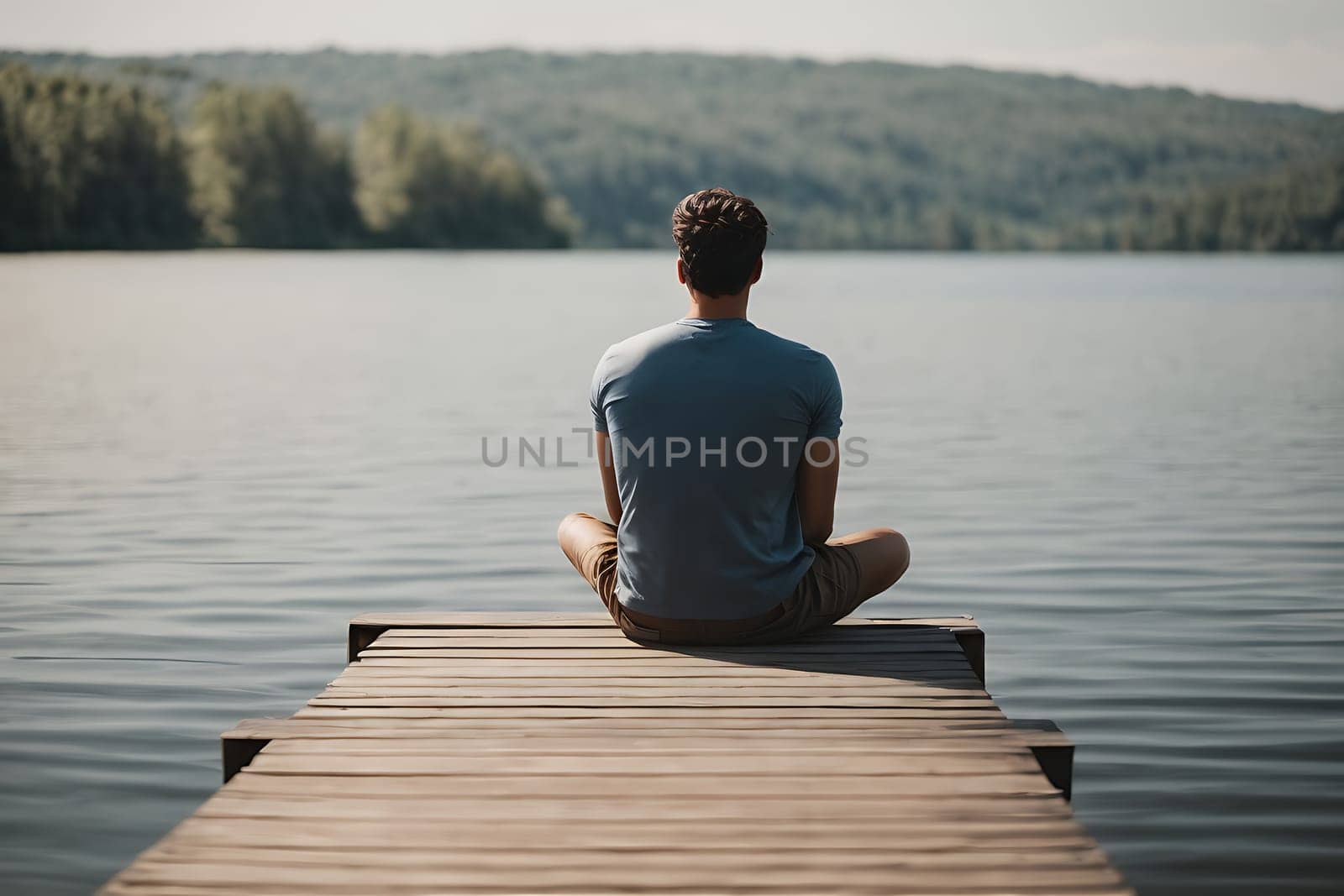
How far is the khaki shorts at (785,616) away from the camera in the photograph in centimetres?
511

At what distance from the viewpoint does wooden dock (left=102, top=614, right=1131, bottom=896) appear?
3.21 meters

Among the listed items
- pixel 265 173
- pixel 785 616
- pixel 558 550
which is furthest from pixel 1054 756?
pixel 265 173

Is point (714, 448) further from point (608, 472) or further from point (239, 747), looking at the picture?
point (239, 747)

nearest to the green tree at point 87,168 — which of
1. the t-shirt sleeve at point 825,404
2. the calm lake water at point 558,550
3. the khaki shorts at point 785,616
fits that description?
the calm lake water at point 558,550

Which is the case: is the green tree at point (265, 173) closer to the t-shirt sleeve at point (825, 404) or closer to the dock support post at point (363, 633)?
the dock support post at point (363, 633)

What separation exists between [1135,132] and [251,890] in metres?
186

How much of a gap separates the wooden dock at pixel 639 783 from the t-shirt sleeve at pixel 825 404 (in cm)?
73

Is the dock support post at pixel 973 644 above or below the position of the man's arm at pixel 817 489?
below

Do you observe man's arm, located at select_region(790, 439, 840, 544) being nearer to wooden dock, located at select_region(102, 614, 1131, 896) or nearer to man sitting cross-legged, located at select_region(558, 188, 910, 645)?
man sitting cross-legged, located at select_region(558, 188, 910, 645)

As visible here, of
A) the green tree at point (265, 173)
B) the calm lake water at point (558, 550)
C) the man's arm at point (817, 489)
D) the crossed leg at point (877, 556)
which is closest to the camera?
the man's arm at point (817, 489)

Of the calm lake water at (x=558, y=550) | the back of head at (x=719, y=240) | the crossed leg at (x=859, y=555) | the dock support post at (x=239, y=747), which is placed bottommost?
the calm lake water at (x=558, y=550)

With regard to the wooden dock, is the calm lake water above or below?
below

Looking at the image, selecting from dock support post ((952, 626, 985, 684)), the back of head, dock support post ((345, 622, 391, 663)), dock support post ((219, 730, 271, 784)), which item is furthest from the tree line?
dock support post ((219, 730, 271, 784))

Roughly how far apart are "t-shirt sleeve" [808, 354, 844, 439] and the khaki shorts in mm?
480
